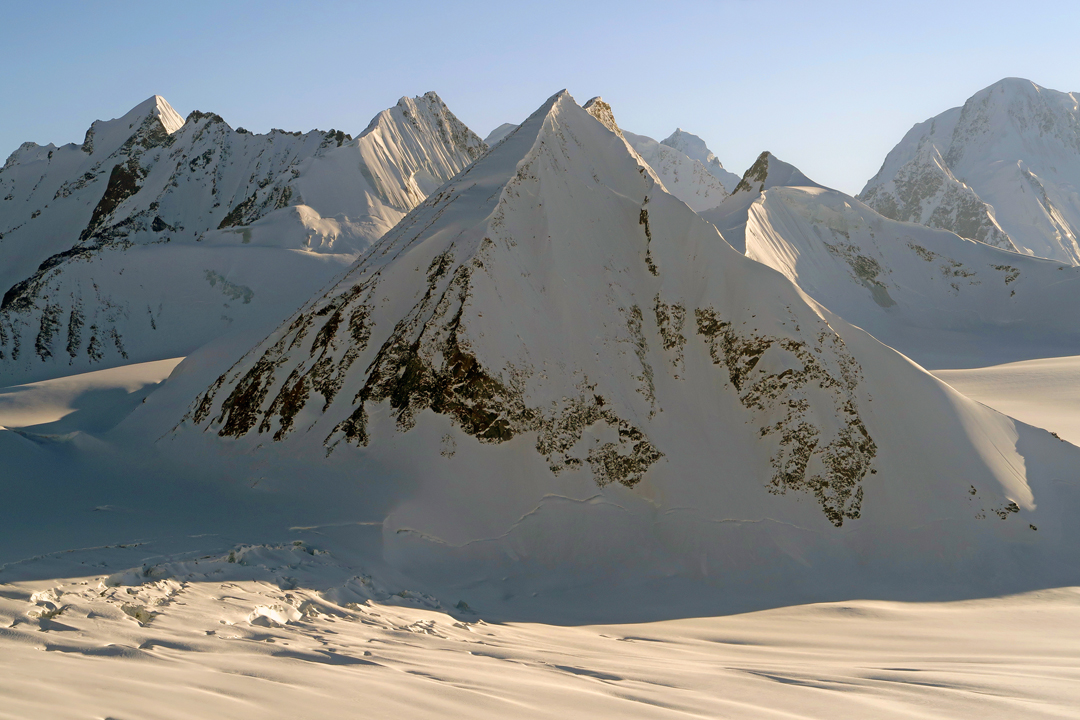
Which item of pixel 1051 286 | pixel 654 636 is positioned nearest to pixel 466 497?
pixel 654 636

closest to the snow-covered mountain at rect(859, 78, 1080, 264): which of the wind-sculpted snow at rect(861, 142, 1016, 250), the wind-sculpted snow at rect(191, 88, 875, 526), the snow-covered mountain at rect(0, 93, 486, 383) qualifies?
the wind-sculpted snow at rect(861, 142, 1016, 250)

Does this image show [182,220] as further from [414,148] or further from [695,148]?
[695,148]

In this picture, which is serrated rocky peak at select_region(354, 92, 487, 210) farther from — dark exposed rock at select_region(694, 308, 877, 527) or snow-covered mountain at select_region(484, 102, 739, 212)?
dark exposed rock at select_region(694, 308, 877, 527)

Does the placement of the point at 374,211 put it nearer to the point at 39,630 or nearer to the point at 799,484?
the point at 799,484

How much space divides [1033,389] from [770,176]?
110 feet

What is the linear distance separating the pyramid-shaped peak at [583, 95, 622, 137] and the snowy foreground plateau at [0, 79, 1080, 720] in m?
0.14

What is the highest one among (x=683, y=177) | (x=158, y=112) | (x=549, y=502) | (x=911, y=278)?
(x=683, y=177)

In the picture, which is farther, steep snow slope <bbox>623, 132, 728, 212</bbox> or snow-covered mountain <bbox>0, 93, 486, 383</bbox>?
steep snow slope <bbox>623, 132, 728, 212</bbox>

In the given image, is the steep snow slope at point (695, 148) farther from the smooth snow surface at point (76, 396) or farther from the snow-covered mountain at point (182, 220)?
the smooth snow surface at point (76, 396)

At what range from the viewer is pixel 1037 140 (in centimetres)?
13475

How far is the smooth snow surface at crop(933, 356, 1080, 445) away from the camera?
25062mm

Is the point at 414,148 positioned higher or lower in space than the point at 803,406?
higher

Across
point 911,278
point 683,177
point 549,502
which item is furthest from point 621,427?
point 683,177

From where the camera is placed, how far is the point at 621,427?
1605 cm
